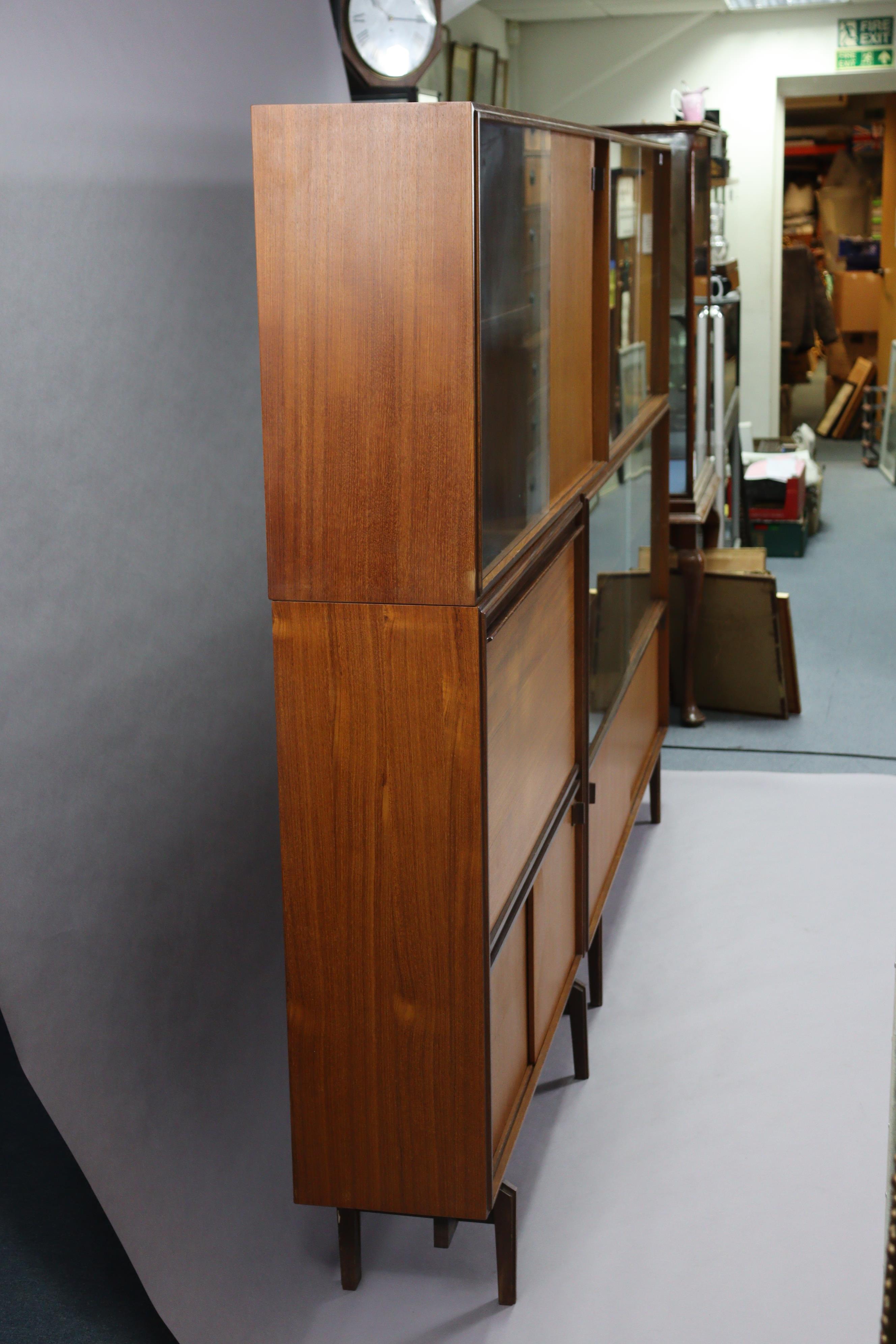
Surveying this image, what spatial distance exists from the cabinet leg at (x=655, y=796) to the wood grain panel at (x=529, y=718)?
4.74 ft

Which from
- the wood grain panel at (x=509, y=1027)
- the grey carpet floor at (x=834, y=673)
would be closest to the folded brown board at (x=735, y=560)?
the grey carpet floor at (x=834, y=673)

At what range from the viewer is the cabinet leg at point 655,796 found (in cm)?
423

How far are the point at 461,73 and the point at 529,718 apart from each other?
6.15m

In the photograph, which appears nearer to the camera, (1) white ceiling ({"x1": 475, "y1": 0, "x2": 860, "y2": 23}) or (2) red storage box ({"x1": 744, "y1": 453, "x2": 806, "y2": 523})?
(2) red storage box ({"x1": 744, "y1": 453, "x2": 806, "y2": 523})

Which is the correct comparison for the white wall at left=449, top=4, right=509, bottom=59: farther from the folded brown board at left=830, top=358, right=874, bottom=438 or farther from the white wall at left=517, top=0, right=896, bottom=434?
the folded brown board at left=830, top=358, right=874, bottom=438

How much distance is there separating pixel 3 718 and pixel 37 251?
684 mm

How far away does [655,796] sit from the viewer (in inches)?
167

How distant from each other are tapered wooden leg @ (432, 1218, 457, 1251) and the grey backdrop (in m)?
0.33

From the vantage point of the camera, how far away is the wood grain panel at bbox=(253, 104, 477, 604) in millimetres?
1770

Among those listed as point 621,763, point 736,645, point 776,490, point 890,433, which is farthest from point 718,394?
point 890,433

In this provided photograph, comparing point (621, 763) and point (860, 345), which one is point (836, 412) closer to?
point (860, 345)

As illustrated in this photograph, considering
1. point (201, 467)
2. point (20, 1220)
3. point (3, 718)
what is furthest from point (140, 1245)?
point (201, 467)

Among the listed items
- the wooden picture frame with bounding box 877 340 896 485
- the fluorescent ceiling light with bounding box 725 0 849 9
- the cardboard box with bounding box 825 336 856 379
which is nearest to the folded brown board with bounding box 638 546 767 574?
the wooden picture frame with bounding box 877 340 896 485

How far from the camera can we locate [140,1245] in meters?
2.13
